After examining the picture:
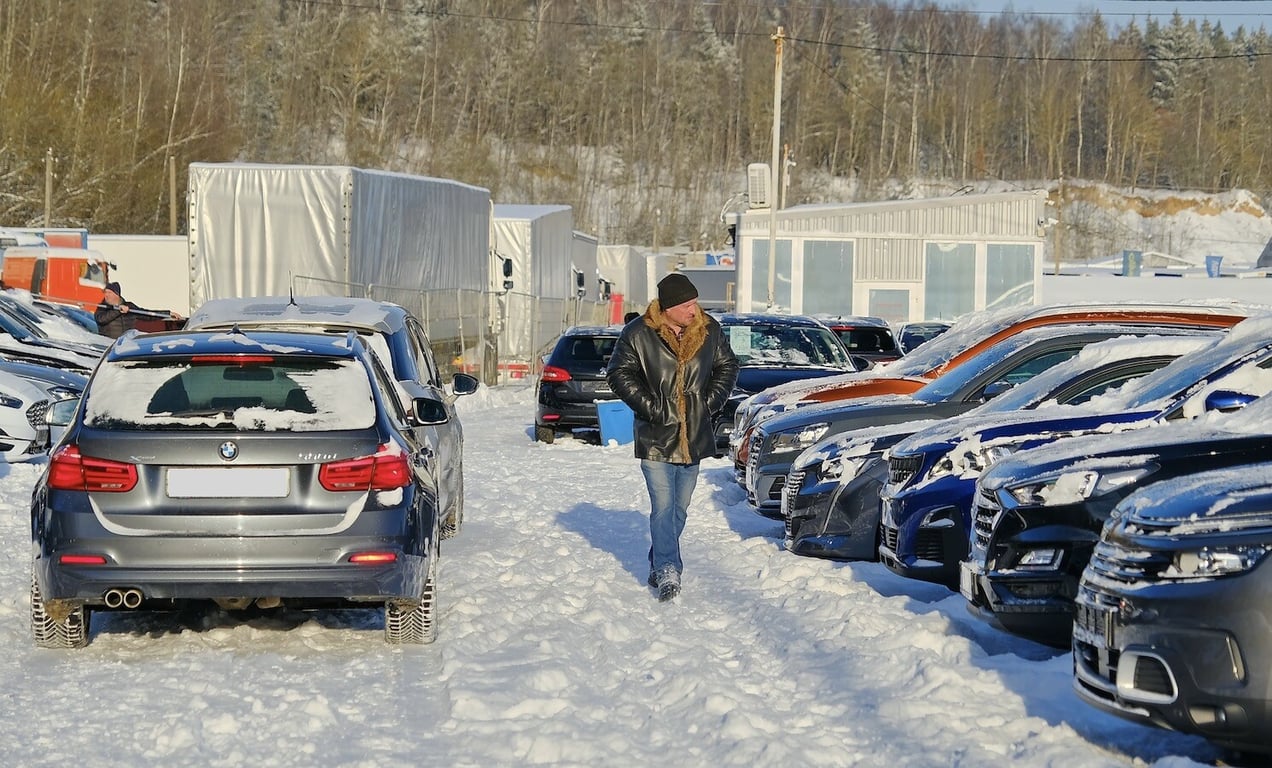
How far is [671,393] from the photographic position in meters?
9.40

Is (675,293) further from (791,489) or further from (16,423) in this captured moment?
(16,423)

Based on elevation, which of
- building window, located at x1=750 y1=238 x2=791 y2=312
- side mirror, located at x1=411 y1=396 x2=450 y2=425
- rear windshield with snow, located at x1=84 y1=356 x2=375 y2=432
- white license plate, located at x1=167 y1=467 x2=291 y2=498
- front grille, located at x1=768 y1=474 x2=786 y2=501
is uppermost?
building window, located at x1=750 y1=238 x2=791 y2=312

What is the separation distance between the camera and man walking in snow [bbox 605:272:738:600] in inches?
368

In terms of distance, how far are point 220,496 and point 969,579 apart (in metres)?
3.22

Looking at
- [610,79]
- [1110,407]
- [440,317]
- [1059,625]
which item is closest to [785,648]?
[1059,625]

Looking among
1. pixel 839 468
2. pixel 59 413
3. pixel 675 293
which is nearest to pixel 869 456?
pixel 839 468

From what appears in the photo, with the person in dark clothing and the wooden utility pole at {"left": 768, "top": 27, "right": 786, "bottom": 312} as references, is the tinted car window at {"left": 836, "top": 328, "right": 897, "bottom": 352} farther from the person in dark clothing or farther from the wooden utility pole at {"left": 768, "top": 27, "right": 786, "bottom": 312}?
the wooden utility pole at {"left": 768, "top": 27, "right": 786, "bottom": 312}

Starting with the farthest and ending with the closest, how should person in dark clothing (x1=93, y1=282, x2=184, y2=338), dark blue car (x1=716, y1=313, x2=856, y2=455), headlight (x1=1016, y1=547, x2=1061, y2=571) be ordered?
person in dark clothing (x1=93, y1=282, x2=184, y2=338) → dark blue car (x1=716, y1=313, x2=856, y2=455) → headlight (x1=1016, y1=547, x2=1061, y2=571)

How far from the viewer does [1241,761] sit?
5.61 m

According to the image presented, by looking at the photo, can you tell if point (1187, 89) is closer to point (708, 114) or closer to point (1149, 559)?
point (708, 114)

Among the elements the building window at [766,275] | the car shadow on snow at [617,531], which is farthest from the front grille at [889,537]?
the building window at [766,275]

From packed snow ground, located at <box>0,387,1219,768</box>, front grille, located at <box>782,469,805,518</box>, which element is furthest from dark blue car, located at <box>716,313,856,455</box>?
packed snow ground, located at <box>0,387,1219,768</box>

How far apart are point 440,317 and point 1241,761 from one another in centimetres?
2587

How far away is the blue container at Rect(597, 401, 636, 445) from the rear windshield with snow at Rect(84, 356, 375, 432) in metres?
12.7
